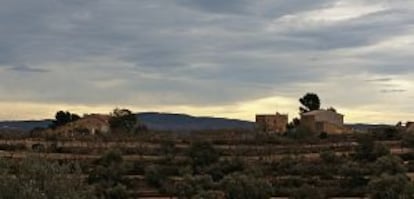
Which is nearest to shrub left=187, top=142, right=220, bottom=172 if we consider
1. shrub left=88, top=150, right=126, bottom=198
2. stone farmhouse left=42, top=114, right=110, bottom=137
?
shrub left=88, top=150, right=126, bottom=198

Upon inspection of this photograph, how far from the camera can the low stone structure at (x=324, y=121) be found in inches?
4398

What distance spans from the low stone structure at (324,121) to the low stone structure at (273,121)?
7.09 metres

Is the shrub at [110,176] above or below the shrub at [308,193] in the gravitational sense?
above

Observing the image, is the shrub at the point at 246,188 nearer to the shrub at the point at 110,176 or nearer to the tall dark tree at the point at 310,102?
the shrub at the point at 110,176

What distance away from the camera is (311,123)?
11269 centimetres

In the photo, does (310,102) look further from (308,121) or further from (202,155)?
(202,155)

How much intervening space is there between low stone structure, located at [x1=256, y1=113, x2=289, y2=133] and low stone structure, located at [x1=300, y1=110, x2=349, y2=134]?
7.09 m

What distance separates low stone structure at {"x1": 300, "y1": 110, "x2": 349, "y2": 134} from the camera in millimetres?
111719

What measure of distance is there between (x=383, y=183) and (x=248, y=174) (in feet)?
40.1

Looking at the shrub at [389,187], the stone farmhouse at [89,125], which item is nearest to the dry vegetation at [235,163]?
the shrub at [389,187]

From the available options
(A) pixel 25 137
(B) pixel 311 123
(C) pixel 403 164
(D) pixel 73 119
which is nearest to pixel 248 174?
(C) pixel 403 164

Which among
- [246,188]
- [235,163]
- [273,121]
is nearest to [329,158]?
[235,163]

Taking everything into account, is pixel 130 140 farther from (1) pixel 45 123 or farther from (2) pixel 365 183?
(1) pixel 45 123

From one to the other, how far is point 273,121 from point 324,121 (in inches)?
505
